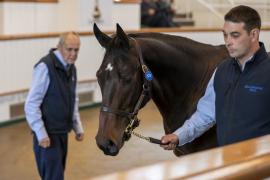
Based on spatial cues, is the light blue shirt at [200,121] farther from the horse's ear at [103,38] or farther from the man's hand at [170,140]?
the horse's ear at [103,38]

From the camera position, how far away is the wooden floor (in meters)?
5.70

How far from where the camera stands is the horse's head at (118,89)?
2.83m

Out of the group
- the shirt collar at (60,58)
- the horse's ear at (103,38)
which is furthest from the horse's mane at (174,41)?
the shirt collar at (60,58)

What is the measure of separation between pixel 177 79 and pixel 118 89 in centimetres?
45

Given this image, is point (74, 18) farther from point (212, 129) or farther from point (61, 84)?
point (212, 129)

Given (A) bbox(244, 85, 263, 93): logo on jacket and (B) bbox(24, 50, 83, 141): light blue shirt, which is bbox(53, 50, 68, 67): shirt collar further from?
(A) bbox(244, 85, 263, 93): logo on jacket

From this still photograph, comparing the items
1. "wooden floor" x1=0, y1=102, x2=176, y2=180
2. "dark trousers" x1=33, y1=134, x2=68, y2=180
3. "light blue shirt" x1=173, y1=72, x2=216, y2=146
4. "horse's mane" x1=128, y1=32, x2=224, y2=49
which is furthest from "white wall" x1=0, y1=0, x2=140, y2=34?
"light blue shirt" x1=173, y1=72, x2=216, y2=146

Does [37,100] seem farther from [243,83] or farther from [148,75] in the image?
[243,83]

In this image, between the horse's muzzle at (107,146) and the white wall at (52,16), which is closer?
the horse's muzzle at (107,146)

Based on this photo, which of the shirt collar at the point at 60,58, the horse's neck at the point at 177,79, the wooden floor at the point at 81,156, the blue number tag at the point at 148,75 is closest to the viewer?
the blue number tag at the point at 148,75

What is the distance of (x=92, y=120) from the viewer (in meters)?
8.48

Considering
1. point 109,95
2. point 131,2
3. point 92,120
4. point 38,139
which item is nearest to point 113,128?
point 109,95

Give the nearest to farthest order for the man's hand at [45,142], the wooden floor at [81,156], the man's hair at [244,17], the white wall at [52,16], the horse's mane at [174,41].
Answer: the man's hair at [244,17]
the horse's mane at [174,41]
the man's hand at [45,142]
the wooden floor at [81,156]
the white wall at [52,16]

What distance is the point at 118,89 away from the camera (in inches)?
112
